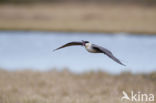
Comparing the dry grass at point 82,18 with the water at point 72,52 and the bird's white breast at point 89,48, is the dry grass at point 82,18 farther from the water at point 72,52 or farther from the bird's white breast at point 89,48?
the bird's white breast at point 89,48

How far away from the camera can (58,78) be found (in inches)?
524

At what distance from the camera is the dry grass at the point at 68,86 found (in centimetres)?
1021

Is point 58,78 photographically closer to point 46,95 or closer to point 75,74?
point 75,74

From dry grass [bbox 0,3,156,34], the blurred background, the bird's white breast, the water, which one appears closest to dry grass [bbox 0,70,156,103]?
the blurred background

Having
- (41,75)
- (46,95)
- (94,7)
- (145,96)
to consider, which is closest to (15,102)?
(46,95)

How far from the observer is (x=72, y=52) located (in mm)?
18859

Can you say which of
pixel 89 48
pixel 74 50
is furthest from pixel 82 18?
pixel 89 48

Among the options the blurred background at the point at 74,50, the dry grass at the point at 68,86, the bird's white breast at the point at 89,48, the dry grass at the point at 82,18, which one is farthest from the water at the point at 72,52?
the bird's white breast at the point at 89,48

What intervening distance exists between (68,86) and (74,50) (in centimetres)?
711

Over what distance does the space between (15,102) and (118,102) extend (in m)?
1.86

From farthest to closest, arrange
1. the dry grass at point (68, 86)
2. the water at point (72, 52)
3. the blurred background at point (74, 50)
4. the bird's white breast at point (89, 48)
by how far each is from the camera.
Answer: the water at point (72, 52) → the blurred background at point (74, 50) → the dry grass at point (68, 86) → the bird's white breast at point (89, 48)

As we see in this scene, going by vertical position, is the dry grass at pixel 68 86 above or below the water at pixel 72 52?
above

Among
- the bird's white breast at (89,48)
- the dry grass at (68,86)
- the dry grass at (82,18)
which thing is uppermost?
the bird's white breast at (89,48)

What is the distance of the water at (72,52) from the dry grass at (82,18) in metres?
0.45
